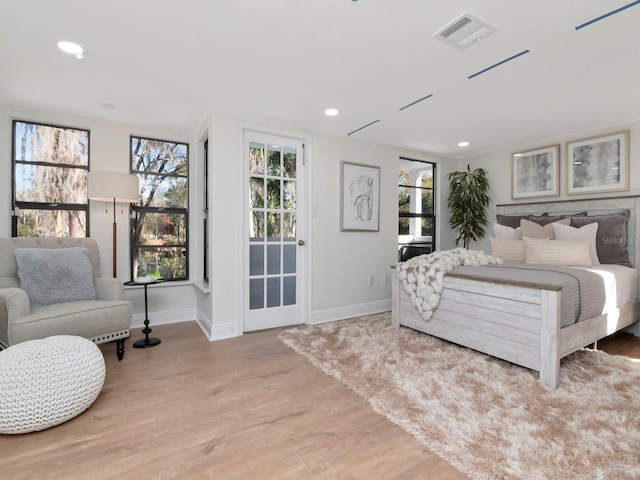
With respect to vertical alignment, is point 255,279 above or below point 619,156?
below

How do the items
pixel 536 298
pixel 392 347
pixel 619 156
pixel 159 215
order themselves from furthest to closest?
pixel 159 215, pixel 619 156, pixel 392 347, pixel 536 298

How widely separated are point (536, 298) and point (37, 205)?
4.47 meters

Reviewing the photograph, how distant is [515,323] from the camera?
2.38m

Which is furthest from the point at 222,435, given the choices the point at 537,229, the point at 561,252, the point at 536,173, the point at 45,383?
the point at 536,173

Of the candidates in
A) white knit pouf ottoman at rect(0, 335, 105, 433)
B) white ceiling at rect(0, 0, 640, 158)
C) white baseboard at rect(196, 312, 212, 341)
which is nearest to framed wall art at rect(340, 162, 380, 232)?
white ceiling at rect(0, 0, 640, 158)

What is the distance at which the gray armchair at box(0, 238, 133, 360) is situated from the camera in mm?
2174

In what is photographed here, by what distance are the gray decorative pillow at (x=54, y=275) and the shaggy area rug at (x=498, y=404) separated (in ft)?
6.33

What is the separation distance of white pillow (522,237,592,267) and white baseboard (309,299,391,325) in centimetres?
183

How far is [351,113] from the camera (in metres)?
3.18

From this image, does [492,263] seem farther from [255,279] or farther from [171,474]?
[171,474]

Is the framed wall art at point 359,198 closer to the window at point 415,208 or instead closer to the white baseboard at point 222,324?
the window at point 415,208

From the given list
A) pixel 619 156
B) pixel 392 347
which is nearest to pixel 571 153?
pixel 619 156

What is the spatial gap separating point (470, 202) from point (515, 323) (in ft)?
8.57

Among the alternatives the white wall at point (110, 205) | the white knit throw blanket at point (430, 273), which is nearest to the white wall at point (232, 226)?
the white wall at point (110, 205)
